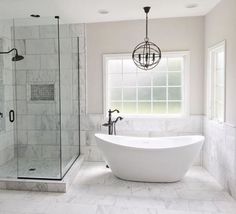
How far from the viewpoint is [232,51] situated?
303 cm

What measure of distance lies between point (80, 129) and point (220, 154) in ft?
8.26

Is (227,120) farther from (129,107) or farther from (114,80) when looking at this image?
(114,80)

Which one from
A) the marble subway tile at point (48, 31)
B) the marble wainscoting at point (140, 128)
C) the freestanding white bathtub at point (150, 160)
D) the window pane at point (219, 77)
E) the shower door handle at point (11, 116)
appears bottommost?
the freestanding white bathtub at point (150, 160)

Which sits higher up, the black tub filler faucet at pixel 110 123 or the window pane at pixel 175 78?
the window pane at pixel 175 78

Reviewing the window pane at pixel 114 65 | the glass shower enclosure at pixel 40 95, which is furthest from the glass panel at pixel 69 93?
the window pane at pixel 114 65

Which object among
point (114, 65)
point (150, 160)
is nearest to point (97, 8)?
point (114, 65)

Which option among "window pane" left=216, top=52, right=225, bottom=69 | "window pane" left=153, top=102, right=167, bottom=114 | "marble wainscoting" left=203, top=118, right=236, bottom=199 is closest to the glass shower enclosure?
"window pane" left=153, top=102, right=167, bottom=114

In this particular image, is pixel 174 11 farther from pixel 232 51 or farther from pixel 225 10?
pixel 232 51

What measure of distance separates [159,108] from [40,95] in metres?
2.24

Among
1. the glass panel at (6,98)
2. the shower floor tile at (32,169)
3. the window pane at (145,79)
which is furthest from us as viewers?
the window pane at (145,79)

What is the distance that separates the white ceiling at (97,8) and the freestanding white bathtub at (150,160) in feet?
6.57

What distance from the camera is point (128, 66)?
453cm

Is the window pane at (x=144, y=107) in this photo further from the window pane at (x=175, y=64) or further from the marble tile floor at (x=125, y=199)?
the marble tile floor at (x=125, y=199)

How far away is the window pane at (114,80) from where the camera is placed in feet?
15.0
